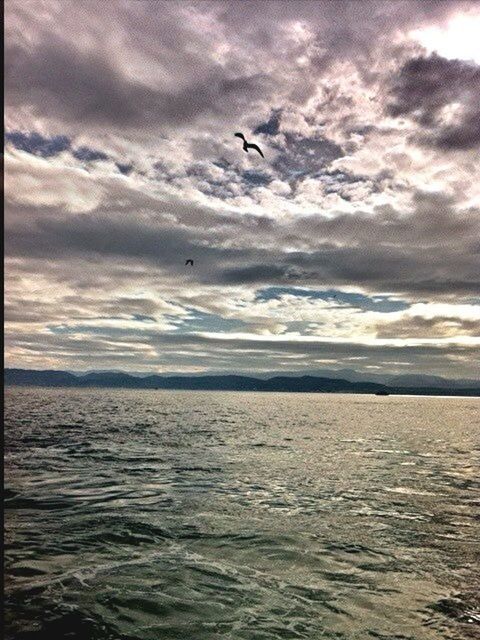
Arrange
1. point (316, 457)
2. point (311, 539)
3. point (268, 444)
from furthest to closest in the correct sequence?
point (268, 444) < point (316, 457) < point (311, 539)

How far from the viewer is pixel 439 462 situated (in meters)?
40.7

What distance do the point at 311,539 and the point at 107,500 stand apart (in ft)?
32.0

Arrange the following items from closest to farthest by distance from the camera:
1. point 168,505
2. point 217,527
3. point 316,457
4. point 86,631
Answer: point 86,631 → point 217,527 → point 168,505 → point 316,457

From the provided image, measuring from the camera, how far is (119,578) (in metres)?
13.2

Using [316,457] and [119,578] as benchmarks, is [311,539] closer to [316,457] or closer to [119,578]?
[119,578]

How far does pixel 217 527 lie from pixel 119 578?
19.6ft

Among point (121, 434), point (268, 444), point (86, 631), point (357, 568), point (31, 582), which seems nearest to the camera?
point (86, 631)

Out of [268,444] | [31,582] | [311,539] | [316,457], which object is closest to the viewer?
[31,582]

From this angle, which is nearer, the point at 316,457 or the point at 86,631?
the point at 86,631

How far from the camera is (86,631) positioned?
1025 centimetres

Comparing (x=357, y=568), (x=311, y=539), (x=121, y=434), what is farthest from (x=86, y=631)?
(x=121, y=434)

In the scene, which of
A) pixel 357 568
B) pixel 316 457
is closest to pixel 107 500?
pixel 357 568

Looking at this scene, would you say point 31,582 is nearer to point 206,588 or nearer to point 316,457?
point 206,588

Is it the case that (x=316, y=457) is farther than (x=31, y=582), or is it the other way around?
(x=316, y=457)
